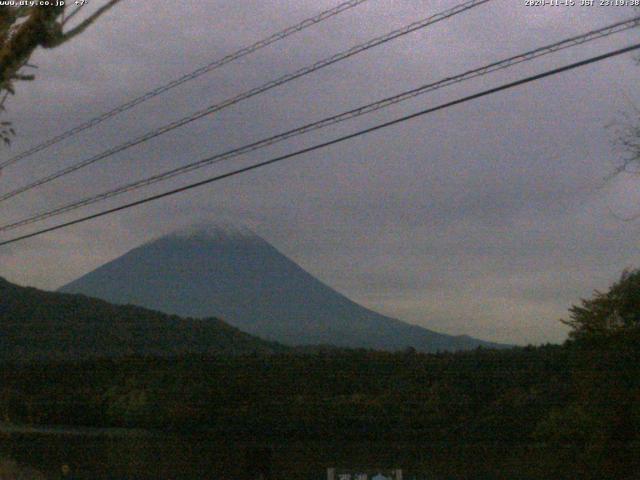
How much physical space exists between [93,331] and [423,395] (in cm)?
770

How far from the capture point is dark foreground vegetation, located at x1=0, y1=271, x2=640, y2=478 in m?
10.4

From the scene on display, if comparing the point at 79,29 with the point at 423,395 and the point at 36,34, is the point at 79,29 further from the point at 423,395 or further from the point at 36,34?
the point at 423,395

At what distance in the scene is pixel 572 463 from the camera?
1018 centimetres

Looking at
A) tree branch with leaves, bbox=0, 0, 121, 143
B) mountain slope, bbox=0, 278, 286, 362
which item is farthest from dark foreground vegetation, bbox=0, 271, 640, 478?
tree branch with leaves, bbox=0, 0, 121, 143

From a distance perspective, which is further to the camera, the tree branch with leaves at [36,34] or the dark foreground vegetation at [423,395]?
the dark foreground vegetation at [423,395]

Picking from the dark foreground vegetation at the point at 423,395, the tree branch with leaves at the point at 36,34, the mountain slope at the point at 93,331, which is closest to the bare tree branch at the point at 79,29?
the tree branch with leaves at the point at 36,34

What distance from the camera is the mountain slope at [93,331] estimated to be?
15.8 metres

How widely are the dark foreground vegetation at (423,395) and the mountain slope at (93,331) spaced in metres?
1.64

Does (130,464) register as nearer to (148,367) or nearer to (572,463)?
(148,367)

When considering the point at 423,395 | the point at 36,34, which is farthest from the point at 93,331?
the point at 36,34

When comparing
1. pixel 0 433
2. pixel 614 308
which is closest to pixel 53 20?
pixel 614 308

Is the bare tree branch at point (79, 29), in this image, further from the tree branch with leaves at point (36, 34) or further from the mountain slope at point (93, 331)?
the mountain slope at point (93, 331)

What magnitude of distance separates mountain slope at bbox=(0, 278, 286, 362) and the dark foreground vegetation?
1644 millimetres

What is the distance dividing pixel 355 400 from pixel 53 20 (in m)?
7.72
